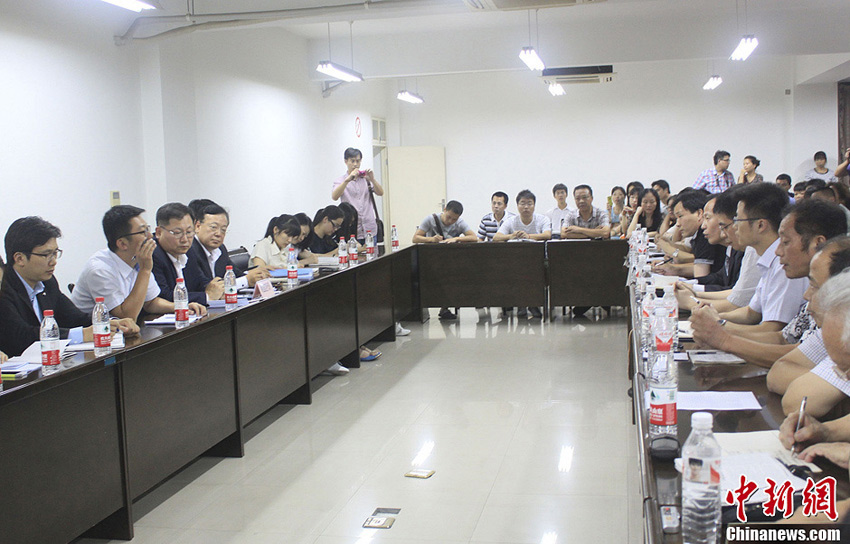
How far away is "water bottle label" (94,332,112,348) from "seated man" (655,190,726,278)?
375 cm

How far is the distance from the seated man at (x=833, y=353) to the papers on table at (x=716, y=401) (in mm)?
279

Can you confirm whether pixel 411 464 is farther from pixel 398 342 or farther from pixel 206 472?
pixel 398 342

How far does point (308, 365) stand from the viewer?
489 centimetres

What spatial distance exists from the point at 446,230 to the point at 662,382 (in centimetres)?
584

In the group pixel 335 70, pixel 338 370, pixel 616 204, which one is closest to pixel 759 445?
pixel 338 370

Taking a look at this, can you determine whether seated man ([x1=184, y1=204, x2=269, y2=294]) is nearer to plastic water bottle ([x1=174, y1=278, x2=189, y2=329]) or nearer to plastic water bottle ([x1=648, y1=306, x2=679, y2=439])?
plastic water bottle ([x1=174, y1=278, x2=189, y2=329])

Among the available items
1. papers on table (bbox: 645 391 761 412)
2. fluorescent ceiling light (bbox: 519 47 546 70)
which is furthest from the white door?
papers on table (bbox: 645 391 761 412)

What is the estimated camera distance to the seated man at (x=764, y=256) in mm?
3055

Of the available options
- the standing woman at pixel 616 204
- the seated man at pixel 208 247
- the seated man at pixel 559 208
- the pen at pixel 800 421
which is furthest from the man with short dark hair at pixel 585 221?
the pen at pixel 800 421

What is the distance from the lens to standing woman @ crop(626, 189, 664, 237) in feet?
26.3

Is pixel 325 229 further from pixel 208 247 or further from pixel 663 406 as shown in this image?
pixel 663 406

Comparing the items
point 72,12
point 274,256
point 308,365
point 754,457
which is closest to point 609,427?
point 308,365

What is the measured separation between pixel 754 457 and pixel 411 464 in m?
2.22

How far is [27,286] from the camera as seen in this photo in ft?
10.9
